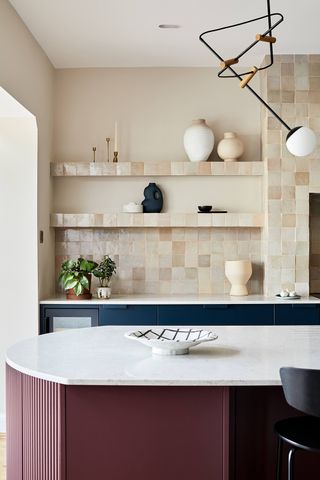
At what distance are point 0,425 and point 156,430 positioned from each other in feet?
9.35

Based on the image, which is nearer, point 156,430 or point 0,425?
point 156,430

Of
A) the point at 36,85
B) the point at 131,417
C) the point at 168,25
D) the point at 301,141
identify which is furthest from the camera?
the point at 36,85

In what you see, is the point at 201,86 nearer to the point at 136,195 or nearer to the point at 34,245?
the point at 136,195

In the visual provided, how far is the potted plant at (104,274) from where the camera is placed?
197 inches

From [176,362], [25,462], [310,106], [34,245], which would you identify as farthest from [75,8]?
[25,462]

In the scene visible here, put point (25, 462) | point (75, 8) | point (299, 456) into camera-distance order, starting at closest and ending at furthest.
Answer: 1. point (25, 462)
2. point (299, 456)
3. point (75, 8)

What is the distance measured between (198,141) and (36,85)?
137 cm

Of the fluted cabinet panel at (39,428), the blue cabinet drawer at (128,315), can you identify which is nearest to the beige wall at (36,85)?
the blue cabinet drawer at (128,315)

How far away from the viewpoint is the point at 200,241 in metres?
5.40

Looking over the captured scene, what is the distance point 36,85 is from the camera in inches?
188

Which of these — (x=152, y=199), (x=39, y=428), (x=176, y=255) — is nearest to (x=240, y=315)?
(x=176, y=255)

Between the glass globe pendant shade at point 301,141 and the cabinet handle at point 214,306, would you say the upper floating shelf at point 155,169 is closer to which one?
the cabinet handle at point 214,306

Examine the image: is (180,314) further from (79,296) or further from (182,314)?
(79,296)

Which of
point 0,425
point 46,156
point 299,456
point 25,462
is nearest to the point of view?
point 25,462
